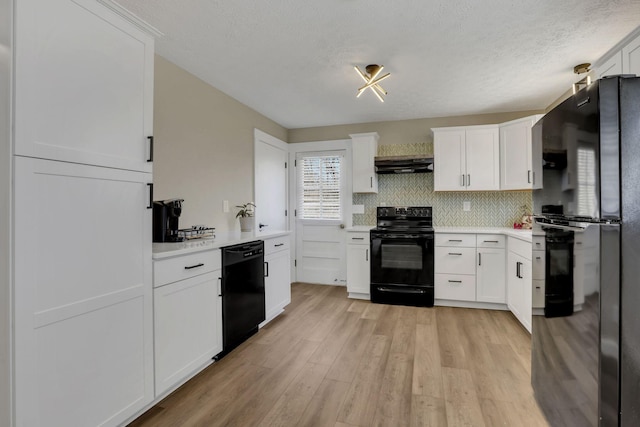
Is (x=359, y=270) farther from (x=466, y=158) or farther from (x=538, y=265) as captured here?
(x=538, y=265)

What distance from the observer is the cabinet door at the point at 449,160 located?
3994 mm

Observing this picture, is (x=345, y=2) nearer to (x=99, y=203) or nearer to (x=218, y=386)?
(x=99, y=203)

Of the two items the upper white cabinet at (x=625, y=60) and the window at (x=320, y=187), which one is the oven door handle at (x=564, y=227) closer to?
the upper white cabinet at (x=625, y=60)

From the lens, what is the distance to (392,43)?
7.72ft

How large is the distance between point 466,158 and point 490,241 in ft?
3.58

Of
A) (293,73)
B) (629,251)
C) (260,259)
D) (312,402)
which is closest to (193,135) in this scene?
(293,73)

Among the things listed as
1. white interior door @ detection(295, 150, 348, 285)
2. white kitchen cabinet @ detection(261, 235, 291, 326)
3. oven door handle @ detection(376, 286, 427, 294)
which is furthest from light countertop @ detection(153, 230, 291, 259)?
white interior door @ detection(295, 150, 348, 285)

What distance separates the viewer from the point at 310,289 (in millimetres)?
4574

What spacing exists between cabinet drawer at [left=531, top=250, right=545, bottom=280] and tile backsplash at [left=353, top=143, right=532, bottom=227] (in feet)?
8.98

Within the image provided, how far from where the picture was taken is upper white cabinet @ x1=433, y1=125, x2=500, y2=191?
3.89 meters

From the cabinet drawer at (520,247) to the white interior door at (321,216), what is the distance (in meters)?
2.21

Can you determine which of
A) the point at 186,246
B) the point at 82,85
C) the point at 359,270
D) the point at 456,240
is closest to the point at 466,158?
the point at 456,240

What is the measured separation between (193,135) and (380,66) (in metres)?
1.81

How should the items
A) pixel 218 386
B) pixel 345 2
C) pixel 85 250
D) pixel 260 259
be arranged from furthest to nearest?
pixel 260 259 < pixel 218 386 < pixel 345 2 < pixel 85 250
